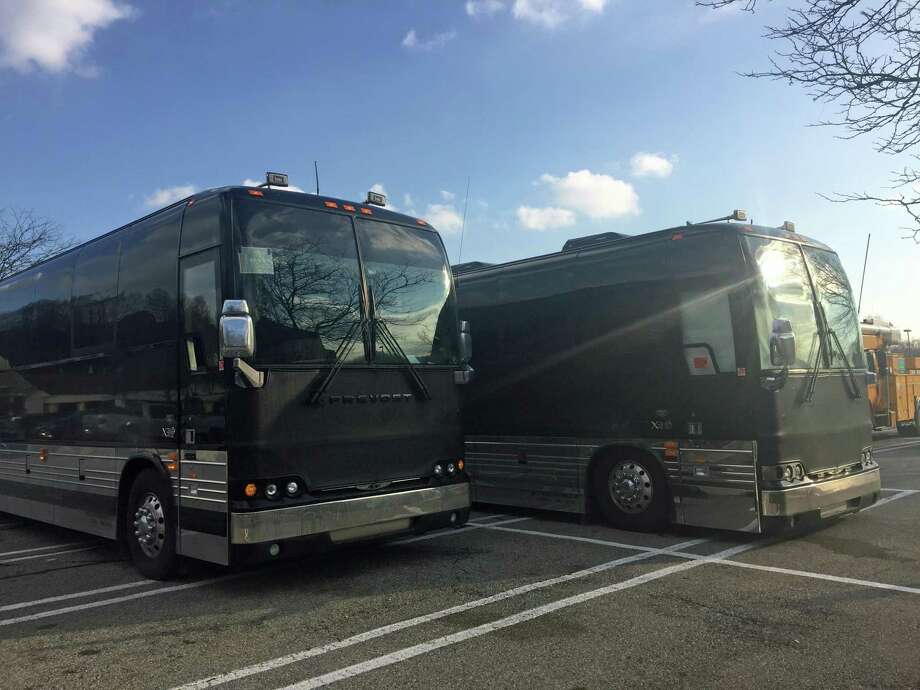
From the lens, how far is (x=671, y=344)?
8.41m

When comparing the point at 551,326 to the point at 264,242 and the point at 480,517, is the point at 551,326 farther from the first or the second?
the point at 264,242

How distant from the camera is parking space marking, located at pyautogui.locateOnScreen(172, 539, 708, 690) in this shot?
4.40 metres

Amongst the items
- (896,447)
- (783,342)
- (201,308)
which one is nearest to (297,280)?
(201,308)

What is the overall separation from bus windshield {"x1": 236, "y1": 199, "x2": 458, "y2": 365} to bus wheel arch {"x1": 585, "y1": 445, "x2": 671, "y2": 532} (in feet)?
8.47

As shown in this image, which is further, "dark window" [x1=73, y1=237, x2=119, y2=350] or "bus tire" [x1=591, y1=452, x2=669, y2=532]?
"bus tire" [x1=591, y1=452, x2=669, y2=532]

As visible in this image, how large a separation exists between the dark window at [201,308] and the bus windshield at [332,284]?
357 millimetres

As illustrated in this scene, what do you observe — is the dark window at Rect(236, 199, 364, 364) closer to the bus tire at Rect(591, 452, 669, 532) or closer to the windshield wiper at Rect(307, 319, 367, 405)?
the windshield wiper at Rect(307, 319, 367, 405)

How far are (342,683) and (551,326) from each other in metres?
6.28

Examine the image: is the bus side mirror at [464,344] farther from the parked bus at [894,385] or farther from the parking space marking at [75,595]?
the parked bus at [894,385]

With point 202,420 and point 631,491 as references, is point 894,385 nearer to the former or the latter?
point 631,491

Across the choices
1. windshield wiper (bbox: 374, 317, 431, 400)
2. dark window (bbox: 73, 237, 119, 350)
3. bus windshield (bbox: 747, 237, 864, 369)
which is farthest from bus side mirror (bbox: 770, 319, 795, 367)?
dark window (bbox: 73, 237, 119, 350)

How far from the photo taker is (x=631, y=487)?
8.62 meters

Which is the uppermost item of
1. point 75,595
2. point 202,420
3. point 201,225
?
point 201,225

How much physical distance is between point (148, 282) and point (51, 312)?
107 inches
